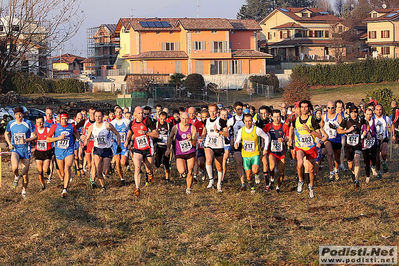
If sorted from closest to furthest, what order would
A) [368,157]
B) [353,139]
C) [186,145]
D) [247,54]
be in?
[186,145] → [353,139] → [368,157] → [247,54]

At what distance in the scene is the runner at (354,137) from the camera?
546 inches

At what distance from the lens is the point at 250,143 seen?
1341cm

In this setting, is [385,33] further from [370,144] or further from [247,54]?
[370,144]

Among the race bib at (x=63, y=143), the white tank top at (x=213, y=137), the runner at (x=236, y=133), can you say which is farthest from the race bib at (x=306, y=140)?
the race bib at (x=63, y=143)

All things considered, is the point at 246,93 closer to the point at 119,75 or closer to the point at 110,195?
the point at 119,75

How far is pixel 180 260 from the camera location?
28.4 ft

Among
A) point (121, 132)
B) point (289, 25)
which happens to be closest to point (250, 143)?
point (121, 132)

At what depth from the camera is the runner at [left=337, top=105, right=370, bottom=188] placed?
45.5 ft

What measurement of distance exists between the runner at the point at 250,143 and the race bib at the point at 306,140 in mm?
914

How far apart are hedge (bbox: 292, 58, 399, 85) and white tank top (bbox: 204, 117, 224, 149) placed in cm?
5218

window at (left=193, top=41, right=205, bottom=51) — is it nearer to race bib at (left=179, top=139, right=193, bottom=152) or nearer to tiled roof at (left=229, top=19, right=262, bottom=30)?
tiled roof at (left=229, top=19, right=262, bottom=30)

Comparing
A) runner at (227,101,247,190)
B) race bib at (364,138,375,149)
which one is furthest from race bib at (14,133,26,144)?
race bib at (364,138,375,149)

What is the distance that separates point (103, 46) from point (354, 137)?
78.7m

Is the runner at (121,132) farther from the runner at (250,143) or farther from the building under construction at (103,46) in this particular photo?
the building under construction at (103,46)
